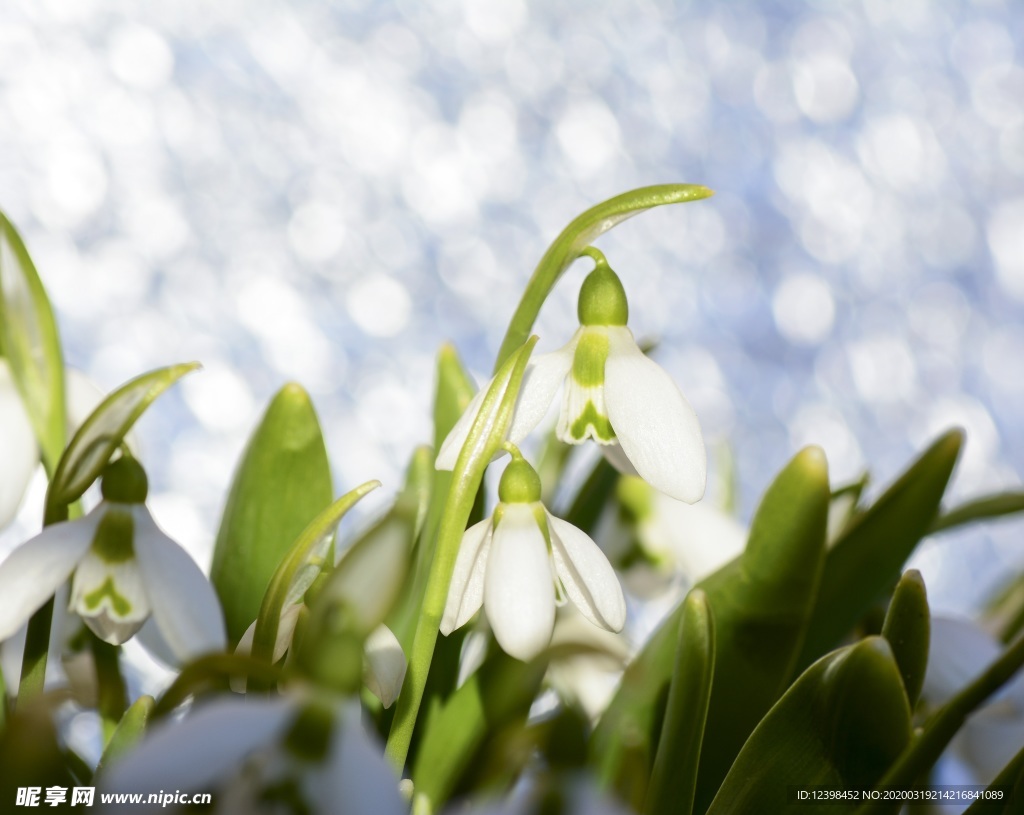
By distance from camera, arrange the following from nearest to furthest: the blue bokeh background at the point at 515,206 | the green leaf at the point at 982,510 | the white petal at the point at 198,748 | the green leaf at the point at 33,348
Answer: the white petal at the point at 198,748 < the green leaf at the point at 33,348 < the green leaf at the point at 982,510 < the blue bokeh background at the point at 515,206

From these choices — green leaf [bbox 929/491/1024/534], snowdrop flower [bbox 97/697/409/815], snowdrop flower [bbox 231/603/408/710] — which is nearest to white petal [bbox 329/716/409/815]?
snowdrop flower [bbox 97/697/409/815]

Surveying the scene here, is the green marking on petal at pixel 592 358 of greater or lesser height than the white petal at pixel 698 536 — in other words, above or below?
above

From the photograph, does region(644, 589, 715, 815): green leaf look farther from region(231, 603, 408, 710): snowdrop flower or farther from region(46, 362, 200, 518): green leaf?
region(46, 362, 200, 518): green leaf

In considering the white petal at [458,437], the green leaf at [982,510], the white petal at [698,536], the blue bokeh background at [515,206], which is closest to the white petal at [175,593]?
the white petal at [458,437]

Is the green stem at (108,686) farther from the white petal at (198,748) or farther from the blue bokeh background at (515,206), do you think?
the blue bokeh background at (515,206)

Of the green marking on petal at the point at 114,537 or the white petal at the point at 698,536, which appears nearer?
the green marking on petal at the point at 114,537

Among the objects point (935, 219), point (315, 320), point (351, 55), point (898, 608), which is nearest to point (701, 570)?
point (898, 608)

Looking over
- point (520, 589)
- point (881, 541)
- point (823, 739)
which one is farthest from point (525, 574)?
point (881, 541)

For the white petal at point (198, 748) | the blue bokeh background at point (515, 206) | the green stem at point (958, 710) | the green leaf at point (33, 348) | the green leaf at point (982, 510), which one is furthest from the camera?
the blue bokeh background at point (515, 206)
